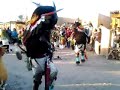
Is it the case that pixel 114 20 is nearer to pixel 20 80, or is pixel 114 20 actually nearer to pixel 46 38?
pixel 20 80

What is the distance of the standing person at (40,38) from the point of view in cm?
768

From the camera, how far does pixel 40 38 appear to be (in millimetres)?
7789

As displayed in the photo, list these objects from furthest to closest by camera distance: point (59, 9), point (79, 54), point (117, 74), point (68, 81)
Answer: point (79, 54), point (117, 74), point (68, 81), point (59, 9)

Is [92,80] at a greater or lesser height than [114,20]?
lesser

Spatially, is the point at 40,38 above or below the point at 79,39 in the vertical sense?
above

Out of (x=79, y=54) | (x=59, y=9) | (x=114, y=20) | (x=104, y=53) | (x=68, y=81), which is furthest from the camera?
Answer: (x=114, y=20)

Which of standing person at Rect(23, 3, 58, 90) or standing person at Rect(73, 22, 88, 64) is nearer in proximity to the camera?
standing person at Rect(23, 3, 58, 90)

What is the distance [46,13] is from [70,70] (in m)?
7.24

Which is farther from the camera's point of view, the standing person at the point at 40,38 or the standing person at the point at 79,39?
the standing person at the point at 79,39

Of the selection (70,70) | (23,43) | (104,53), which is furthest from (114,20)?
(23,43)

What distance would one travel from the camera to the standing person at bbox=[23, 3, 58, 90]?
7680 mm

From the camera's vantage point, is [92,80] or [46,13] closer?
[46,13]

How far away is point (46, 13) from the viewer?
769 centimetres

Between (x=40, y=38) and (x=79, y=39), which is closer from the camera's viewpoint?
(x=40, y=38)
